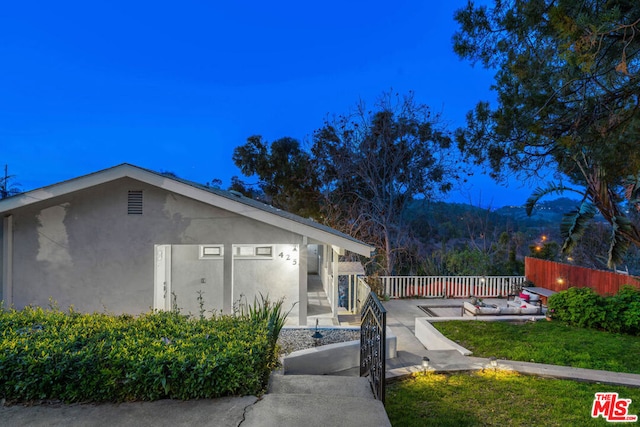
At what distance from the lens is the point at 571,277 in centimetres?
1518

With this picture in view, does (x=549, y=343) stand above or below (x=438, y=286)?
above

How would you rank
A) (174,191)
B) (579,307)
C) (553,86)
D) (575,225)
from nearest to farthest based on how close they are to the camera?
→ (553,86)
(174,191)
(579,307)
(575,225)

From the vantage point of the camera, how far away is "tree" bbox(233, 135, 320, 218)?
962 inches

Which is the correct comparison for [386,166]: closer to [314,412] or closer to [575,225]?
[575,225]

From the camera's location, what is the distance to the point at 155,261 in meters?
8.52

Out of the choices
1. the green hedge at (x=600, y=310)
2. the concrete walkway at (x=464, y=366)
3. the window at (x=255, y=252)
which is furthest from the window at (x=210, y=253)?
the green hedge at (x=600, y=310)

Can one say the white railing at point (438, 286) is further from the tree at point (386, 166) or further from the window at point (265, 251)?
the window at point (265, 251)

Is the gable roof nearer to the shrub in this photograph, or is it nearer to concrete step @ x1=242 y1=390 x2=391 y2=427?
concrete step @ x1=242 y1=390 x2=391 y2=427

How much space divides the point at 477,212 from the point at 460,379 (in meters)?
22.5

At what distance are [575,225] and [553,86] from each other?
395 inches

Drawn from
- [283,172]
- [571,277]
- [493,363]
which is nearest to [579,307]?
[571,277]

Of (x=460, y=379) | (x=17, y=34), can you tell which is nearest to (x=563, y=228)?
(x=460, y=379)

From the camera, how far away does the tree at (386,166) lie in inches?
822

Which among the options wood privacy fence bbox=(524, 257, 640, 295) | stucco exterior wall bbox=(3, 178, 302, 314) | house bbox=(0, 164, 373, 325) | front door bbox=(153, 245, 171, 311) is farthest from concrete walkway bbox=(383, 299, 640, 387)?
wood privacy fence bbox=(524, 257, 640, 295)
